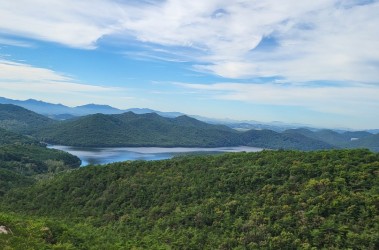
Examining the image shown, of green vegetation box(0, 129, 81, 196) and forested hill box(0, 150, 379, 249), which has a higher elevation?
forested hill box(0, 150, 379, 249)

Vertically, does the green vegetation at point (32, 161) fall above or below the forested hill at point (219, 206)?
below

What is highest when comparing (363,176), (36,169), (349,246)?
(363,176)

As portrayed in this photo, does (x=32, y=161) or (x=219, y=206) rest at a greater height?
(x=219, y=206)

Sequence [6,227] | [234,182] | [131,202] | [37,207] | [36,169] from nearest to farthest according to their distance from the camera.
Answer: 1. [6,227]
2. [234,182]
3. [131,202]
4. [37,207]
5. [36,169]

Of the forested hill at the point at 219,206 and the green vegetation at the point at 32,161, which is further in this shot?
the green vegetation at the point at 32,161

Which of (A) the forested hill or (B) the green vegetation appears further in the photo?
(B) the green vegetation

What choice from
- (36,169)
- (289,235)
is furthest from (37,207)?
(36,169)

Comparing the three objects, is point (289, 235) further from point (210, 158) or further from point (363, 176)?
point (210, 158)

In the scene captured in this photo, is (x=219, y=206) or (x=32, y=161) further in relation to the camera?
(x=32, y=161)
